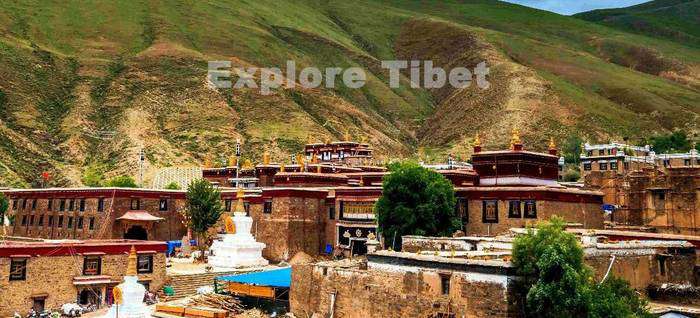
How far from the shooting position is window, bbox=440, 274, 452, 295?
25.6 m

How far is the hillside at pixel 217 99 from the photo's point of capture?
97.9 metres

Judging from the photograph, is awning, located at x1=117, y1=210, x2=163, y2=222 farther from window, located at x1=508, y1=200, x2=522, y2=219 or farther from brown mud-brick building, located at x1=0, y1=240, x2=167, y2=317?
window, located at x1=508, y1=200, x2=522, y2=219

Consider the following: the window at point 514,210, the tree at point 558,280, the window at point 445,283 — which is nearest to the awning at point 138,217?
the window at point 514,210

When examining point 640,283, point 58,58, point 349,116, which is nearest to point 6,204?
point 640,283

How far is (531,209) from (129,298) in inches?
997

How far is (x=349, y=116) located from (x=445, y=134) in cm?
1865

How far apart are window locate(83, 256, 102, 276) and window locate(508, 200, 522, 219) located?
77.6 feet

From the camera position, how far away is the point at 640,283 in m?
29.5

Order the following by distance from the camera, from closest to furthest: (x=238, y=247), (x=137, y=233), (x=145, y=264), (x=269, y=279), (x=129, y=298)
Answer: (x=129, y=298)
(x=269, y=279)
(x=145, y=264)
(x=238, y=247)
(x=137, y=233)

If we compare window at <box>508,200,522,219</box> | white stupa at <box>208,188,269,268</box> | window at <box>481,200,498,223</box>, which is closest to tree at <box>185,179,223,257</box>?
white stupa at <box>208,188,269,268</box>

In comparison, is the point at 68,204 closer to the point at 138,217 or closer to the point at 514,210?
the point at 138,217

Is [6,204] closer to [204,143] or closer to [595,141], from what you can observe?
[204,143]

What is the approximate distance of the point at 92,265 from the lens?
133 feet

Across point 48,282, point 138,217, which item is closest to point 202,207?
point 138,217
